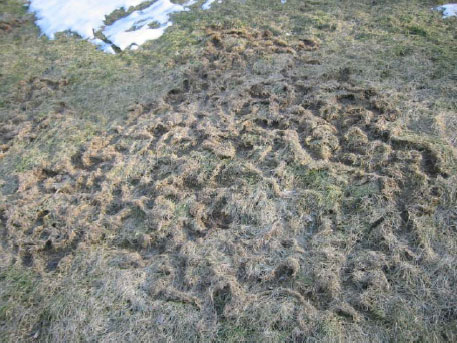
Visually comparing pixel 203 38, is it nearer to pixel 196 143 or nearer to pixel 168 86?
pixel 168 86

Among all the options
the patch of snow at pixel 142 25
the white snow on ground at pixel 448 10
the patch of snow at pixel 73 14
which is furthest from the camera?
the patch of snow at pixel 73 14

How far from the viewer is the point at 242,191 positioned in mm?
3160

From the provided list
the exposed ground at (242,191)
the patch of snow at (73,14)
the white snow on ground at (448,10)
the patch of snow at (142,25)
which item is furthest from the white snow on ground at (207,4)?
the white snow on ground at (448,10)

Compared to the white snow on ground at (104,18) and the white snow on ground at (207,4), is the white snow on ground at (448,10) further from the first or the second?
the white snow on ground at (207,4)

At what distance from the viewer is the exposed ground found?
8.05ft

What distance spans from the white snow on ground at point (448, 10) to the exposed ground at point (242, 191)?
18cm

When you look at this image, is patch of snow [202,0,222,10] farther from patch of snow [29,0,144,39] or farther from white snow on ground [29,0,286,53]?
patch of snow [29,0,144,39]

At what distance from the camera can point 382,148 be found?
332cm

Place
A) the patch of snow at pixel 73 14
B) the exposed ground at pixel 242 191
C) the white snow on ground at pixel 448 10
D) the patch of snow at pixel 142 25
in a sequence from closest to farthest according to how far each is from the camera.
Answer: the exposed ground at pixel 242 191
the white snow on ground at pixel 448 10
the patch of snow at pixel 142 25
the patch of snow at pixel 73 14

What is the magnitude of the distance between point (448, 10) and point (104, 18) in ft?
18.2

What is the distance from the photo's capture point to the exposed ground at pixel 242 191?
8.05 feet

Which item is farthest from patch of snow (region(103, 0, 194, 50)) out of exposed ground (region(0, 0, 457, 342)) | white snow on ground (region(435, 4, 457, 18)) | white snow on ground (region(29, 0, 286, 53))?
white snow on ground (region(435, 4, 457, 18))

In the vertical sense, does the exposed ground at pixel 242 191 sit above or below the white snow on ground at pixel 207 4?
below

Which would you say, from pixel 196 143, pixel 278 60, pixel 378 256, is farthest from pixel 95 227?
pixel 278 60
